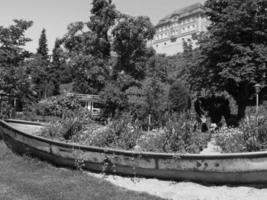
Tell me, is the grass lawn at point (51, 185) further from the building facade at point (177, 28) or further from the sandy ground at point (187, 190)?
the building facade at point (177, 28)

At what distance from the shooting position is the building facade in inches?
3029

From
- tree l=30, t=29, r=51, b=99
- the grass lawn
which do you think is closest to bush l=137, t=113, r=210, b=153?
the grass lawn

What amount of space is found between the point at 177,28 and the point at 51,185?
8327 cm

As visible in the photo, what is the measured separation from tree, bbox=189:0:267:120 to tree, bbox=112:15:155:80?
28.0 feet

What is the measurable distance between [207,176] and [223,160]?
411 millimetres

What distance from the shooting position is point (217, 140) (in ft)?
20.1

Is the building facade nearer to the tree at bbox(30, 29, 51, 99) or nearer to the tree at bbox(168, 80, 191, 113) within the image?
the tree at bbox(30, 29, 51, 99)

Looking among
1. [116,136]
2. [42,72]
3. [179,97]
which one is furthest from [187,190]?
[179,97]

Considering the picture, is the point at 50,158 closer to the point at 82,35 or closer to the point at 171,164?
the point at 171,164

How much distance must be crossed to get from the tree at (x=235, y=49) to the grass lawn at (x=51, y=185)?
9623mm

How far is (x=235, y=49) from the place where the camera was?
1402 cm

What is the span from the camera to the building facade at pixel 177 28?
76925 millimetres

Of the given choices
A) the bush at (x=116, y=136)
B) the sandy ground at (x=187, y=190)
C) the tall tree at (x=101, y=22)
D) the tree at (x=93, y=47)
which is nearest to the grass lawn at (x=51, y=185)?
the sandy ground at (x=187, y=190)

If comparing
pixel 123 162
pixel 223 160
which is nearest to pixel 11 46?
pixel 123 162
